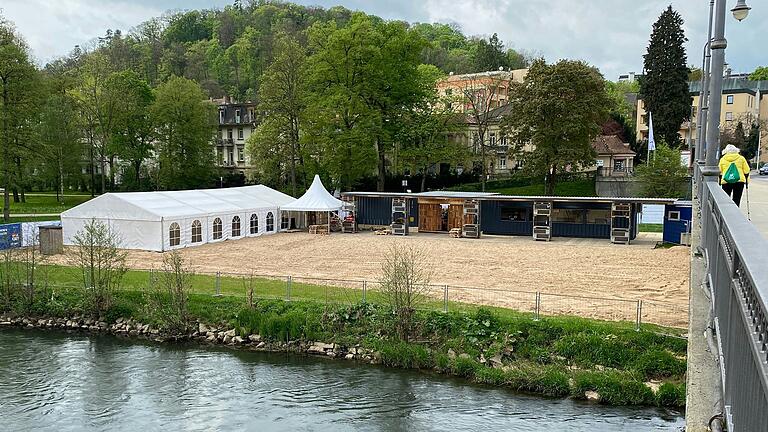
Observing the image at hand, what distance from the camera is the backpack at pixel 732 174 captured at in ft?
35.8

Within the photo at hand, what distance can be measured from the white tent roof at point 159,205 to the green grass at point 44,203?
16150mm

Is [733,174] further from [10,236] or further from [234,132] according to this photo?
[234,132]

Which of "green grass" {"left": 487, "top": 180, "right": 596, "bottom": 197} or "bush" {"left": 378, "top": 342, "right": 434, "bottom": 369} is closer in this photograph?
"bush" {"left": 378, "top": 342, "right": 434, "bottom": 369}

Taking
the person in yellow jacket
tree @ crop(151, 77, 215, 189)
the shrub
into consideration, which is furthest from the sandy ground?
tree @ crop(151, 77, 215, 189)

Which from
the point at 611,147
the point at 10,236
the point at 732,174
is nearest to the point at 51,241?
the point at 10,236

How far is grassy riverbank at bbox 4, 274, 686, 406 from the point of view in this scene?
15641mm

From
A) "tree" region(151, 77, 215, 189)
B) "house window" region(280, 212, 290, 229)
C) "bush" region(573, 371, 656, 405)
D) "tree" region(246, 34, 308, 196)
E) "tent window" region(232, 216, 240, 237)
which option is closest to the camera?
"bush" region(573, 371, 656, 405)

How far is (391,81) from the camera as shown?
157 ft

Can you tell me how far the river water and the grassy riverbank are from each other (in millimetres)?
486

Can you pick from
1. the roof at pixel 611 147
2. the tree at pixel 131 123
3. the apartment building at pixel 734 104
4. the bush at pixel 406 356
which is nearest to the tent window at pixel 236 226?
the bush at pixel 406 356

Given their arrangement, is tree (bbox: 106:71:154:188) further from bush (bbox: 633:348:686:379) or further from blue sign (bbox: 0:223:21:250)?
bush (bbox: 633:348:686:379)

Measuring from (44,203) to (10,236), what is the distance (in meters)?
25.0

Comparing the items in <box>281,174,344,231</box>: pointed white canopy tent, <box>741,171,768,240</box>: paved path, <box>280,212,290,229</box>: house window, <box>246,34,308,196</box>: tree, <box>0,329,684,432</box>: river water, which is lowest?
<box>0,329,684,432</box>: river water

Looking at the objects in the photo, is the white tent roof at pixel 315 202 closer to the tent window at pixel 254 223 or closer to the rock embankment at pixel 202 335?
the tent window at pixel 254 223
